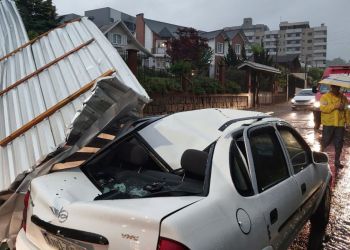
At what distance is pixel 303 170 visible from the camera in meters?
3.52

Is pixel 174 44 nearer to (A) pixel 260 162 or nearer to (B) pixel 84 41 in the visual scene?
(B) pixel 84 41

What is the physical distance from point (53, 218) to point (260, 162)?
164cm

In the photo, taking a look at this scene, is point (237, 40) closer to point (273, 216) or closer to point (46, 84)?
point (46, 84)

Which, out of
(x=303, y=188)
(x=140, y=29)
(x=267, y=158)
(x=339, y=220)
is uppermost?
(x=140, y=29)

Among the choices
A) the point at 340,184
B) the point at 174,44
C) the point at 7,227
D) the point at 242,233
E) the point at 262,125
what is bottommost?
the point at 340,184

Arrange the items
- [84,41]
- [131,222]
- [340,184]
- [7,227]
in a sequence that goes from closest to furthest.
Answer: [131,222], [7,227], [84,41], [340,184]

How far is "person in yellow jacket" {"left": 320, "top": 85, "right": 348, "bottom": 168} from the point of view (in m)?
7.24

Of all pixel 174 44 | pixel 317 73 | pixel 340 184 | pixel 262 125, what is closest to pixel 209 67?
pixel 174 44

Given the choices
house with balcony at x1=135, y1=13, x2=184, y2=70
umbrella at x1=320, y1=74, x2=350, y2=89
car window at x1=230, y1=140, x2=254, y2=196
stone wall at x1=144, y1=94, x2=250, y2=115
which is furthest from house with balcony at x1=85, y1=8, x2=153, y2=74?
car window at x1=230, y1=140, x2=254, y2=196

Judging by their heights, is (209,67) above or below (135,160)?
above

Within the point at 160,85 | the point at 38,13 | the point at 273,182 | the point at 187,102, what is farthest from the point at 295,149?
the point at 38,13

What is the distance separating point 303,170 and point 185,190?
5.29 ft

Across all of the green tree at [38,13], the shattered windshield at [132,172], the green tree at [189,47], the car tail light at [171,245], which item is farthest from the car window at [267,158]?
the green tree at [189,47]

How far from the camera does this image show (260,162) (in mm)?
2889
